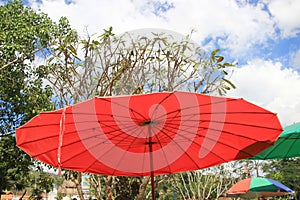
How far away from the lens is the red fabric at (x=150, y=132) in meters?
1.82

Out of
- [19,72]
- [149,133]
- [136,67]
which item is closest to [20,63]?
[19,72]

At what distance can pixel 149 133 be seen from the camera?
2.47 metres

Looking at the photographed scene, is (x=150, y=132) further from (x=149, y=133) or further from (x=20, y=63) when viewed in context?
(x=20, y=63)

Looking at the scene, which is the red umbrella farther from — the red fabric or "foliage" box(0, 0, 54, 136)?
"foliage" box(0, 0, 54, 136)

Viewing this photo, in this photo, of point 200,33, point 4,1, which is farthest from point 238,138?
point 4,1

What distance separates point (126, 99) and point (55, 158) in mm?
1131

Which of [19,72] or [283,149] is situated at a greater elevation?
[19,72]

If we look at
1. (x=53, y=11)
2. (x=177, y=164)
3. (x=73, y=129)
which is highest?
(x=53, y=11)

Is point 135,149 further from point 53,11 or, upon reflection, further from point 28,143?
point 53,11

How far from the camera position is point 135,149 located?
287 cm

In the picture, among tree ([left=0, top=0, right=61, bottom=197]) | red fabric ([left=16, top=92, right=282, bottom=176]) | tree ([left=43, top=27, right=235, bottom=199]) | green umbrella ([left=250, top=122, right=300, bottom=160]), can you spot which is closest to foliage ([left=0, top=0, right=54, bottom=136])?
tree ([left=0, top=0, right=61, bottom=197])

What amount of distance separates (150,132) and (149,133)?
0.02m

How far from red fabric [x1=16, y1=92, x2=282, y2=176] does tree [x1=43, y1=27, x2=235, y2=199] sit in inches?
104

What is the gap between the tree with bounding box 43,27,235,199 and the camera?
5578 millimetres
